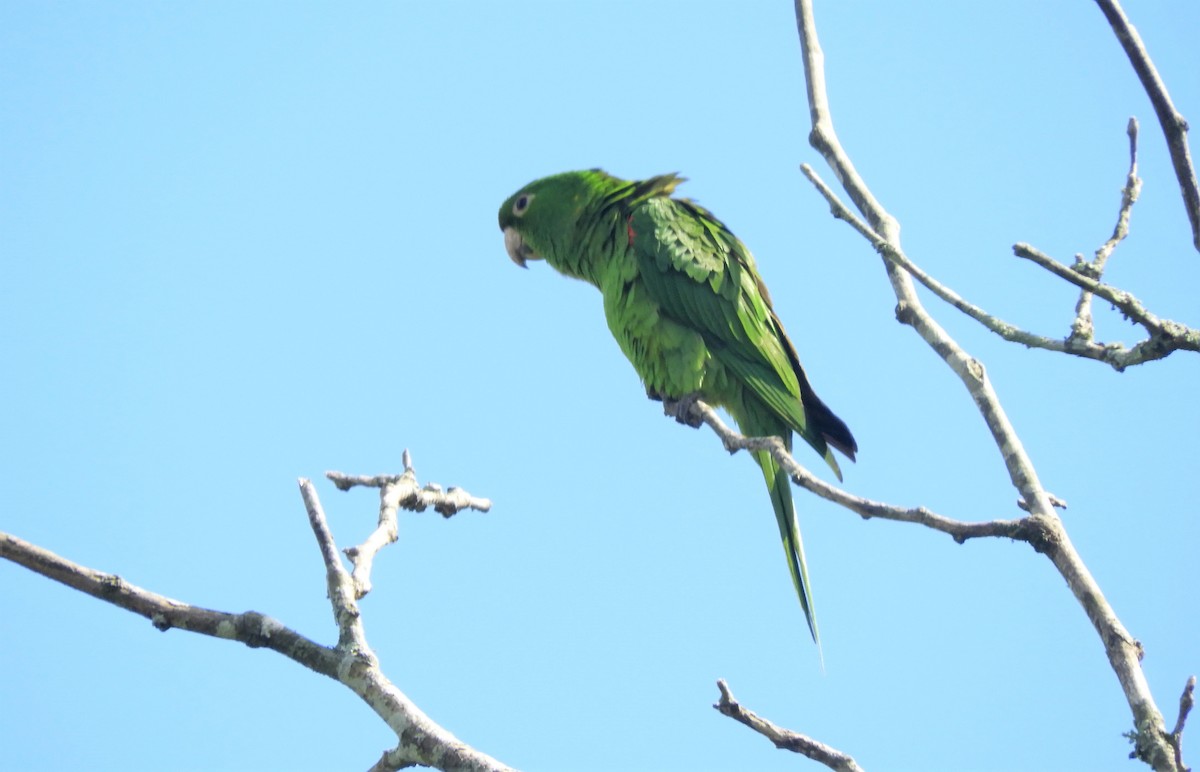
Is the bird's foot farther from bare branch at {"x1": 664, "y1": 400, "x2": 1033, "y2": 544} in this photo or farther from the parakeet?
bare branch at {"x1": 664, "y1": 400, "x2": 1033, "y2": 544}

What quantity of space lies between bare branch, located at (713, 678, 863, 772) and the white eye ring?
174 inches

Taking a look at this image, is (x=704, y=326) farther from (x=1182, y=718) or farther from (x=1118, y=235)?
(x=1182, y=718)

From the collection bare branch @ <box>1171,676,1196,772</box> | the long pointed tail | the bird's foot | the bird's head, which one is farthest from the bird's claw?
bare branch @ <box>1171,676,1196,772</box>

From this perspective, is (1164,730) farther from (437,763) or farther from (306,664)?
(306,664)

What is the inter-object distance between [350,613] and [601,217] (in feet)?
11.8

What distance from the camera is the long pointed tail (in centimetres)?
462

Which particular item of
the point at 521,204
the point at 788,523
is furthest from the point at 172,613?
the point at 521,204

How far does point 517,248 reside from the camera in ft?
21.7

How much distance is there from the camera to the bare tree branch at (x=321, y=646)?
245 cm

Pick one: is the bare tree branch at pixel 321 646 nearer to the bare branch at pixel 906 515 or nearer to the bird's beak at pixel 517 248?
the bare branch at pixel 906 515

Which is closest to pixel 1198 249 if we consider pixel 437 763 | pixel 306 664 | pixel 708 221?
pixel 437 763

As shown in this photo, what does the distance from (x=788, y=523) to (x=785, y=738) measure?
8.31 feet

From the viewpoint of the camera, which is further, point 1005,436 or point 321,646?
point 1005,436

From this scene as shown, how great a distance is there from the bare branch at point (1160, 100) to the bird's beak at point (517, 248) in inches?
187
